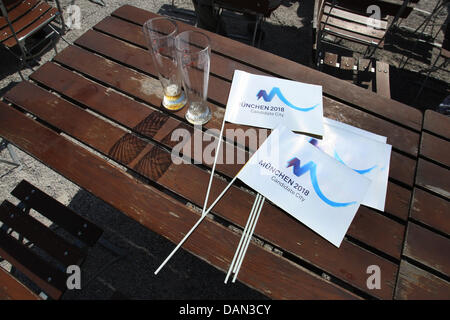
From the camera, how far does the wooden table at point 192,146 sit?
2.98ft

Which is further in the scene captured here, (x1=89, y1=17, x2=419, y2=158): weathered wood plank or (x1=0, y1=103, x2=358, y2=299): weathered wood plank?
(x1=89, y1=17, x2=419, y2=158): weathered wood plank

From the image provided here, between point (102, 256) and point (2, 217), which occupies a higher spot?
point (2, 217)

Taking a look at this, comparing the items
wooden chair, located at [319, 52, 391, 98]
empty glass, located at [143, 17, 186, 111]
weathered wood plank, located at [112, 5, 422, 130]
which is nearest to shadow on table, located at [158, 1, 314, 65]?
wooden chair, located at [319, 52, 391, 98]

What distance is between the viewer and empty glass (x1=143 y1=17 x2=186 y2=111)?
0.99 meters

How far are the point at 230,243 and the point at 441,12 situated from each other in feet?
15.3

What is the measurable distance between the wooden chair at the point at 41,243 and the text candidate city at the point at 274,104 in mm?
962

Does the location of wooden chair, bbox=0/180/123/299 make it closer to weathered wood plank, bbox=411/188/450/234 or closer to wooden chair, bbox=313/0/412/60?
weathered wood plank, bbox=411/188/450/234

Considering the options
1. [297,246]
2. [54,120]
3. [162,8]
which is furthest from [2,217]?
[162,8]

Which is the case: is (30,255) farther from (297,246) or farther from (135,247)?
(297,246)

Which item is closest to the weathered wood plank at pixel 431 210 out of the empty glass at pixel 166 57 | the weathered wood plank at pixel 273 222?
the weathered wood plank at pixel 273 222

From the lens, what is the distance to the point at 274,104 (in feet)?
4.01

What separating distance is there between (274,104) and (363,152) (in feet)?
1.44

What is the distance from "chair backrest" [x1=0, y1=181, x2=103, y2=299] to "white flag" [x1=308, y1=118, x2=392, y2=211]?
122cm

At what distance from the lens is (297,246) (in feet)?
3.05
